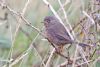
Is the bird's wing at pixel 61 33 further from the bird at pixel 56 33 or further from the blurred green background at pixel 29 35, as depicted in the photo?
the blurred green background at pixel 29 35

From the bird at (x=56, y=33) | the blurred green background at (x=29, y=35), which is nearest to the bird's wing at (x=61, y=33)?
the bird at (x=56, y=33)

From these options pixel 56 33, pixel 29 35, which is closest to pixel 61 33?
pixel 56 33

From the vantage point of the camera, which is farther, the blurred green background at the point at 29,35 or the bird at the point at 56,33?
the blurred green background at the point at 29,35

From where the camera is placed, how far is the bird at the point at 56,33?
15.2 feet

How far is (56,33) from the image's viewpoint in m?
4.79

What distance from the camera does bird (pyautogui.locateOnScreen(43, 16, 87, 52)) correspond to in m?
4.63

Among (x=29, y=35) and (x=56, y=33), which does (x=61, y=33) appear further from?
(x=29, y=35)

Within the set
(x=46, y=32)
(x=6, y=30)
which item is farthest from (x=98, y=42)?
(x=6, y=30)

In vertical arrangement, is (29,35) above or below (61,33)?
above

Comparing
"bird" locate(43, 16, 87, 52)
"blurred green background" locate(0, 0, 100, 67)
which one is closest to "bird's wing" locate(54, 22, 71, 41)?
"bird" locate(43, 16, 87, 52)

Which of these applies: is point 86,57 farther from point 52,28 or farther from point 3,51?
point 3,51

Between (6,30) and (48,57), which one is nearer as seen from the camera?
(48,57)

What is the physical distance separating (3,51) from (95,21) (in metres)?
1.58

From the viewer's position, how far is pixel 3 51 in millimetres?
5445
